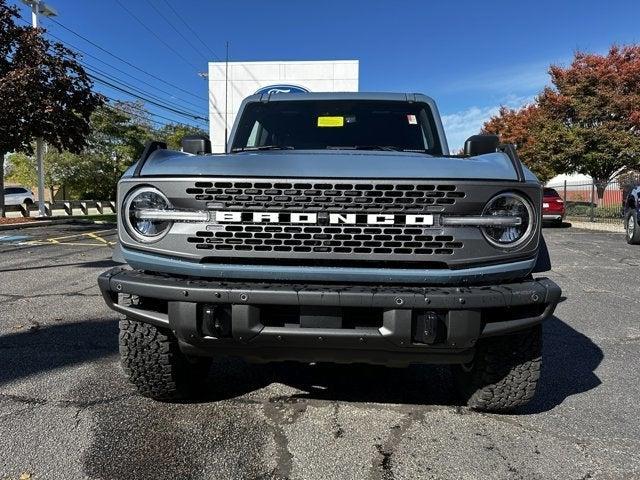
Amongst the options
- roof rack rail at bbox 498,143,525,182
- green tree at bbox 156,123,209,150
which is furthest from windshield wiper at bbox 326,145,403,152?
green tree at bbox 156,123,209,150

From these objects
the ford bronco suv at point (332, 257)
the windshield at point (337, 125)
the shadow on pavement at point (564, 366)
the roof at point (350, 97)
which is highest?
the roof at point (350, 97)

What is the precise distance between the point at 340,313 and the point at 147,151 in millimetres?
1364

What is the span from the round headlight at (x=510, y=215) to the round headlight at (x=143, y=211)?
4.93 ft

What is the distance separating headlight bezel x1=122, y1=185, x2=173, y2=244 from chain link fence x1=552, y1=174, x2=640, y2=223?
2019 centimetres

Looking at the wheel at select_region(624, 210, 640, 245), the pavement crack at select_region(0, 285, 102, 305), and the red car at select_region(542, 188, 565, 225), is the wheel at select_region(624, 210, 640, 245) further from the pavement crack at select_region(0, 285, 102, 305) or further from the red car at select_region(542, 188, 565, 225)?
the pavement crack at select_region(0, 285, 102, 305)

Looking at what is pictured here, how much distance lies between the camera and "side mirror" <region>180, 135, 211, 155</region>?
364cm

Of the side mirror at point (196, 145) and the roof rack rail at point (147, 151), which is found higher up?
the side mirror at point (196, 145)

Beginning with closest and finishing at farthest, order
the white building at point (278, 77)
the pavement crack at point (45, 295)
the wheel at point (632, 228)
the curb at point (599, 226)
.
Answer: the pavement crack at point (45, 295) < the wheel at point (632, 228) < the white building at point (278, 77) < the curb at point (599, 226)

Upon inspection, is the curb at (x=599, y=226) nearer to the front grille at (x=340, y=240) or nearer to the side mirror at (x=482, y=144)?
the side mirror at (x=482, y=144)

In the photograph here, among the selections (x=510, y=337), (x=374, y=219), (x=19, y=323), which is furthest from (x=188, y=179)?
(x=19, y=323)

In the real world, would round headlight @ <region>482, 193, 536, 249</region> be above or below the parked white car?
above

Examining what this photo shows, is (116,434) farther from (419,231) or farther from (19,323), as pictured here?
(19,323)

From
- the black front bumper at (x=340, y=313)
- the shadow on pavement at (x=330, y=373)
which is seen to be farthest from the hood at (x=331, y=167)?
the shadow on pavement at (x=330, y=373)

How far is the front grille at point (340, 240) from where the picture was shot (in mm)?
2352
